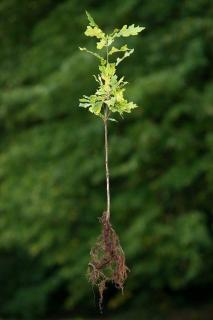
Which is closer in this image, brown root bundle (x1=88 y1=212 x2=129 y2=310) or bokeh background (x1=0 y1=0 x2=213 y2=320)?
brown root bundle (x1=88 y1=212 x2=129 y2=310)

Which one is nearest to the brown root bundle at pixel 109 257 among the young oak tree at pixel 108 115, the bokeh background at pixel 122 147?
the young oak tree at pixel 108 115

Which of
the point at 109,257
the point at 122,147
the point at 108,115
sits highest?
the point at 122,147

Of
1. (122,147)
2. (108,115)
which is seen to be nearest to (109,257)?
(108,115)

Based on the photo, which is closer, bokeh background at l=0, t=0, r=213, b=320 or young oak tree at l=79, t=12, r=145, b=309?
young oak tree at l=79, t=12, r=145, b=309

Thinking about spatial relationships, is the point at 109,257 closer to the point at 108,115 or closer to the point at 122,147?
the point at 108,115

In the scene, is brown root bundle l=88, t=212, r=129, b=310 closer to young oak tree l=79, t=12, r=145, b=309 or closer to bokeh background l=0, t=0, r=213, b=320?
young oak tree l=79, t=12, r=145, b=309

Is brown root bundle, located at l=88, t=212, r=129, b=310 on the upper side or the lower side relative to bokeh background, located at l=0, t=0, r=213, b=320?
lower

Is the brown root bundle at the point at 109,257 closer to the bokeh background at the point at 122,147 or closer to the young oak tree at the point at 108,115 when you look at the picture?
the young oak tree at the point at 108,115

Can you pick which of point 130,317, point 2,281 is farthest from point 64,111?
point 2,281

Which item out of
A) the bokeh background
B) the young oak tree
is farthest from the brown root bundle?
the bokeh background
